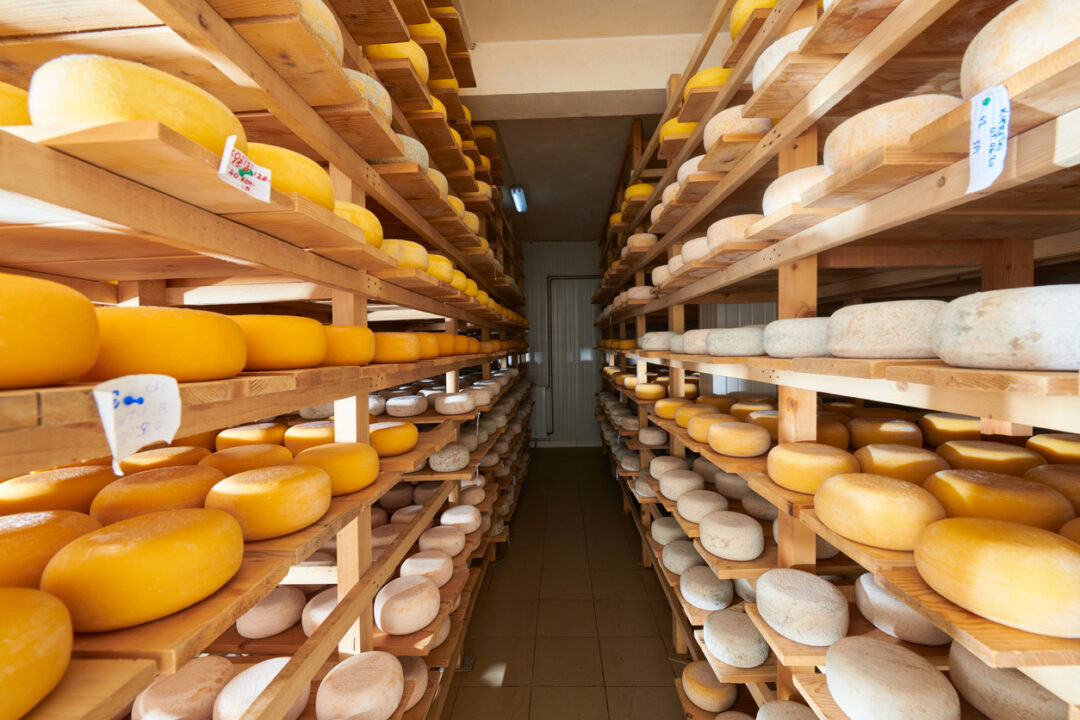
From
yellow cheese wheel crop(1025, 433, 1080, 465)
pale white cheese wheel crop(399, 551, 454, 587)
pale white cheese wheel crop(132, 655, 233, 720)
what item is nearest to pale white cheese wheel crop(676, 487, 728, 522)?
yellow cheese wheel crop(1025, 433, 1080, 465)

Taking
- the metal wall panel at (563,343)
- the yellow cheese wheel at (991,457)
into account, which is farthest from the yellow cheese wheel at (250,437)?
the metal wall panel at (563,343)

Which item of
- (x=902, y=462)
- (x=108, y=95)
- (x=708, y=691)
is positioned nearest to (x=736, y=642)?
(x=708, y=691)

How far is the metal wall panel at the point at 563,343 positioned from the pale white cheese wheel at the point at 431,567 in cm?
554

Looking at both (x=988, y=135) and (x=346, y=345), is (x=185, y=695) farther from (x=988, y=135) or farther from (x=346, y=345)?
(x=988, y=135)

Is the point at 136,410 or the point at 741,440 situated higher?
the point at 136,410

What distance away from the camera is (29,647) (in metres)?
0.52

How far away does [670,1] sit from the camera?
318 cm

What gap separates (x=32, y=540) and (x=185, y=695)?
0.76 metres

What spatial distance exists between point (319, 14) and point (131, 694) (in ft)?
4.73

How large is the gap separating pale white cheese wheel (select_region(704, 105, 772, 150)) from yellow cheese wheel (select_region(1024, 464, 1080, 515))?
1.35 metres

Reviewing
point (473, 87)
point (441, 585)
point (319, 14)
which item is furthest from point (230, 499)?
point (473, 87)

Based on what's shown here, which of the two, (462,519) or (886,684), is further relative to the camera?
(462,519)

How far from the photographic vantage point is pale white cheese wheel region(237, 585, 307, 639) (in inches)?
64.5

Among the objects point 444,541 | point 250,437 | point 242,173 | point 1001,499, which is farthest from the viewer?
point 444,541
